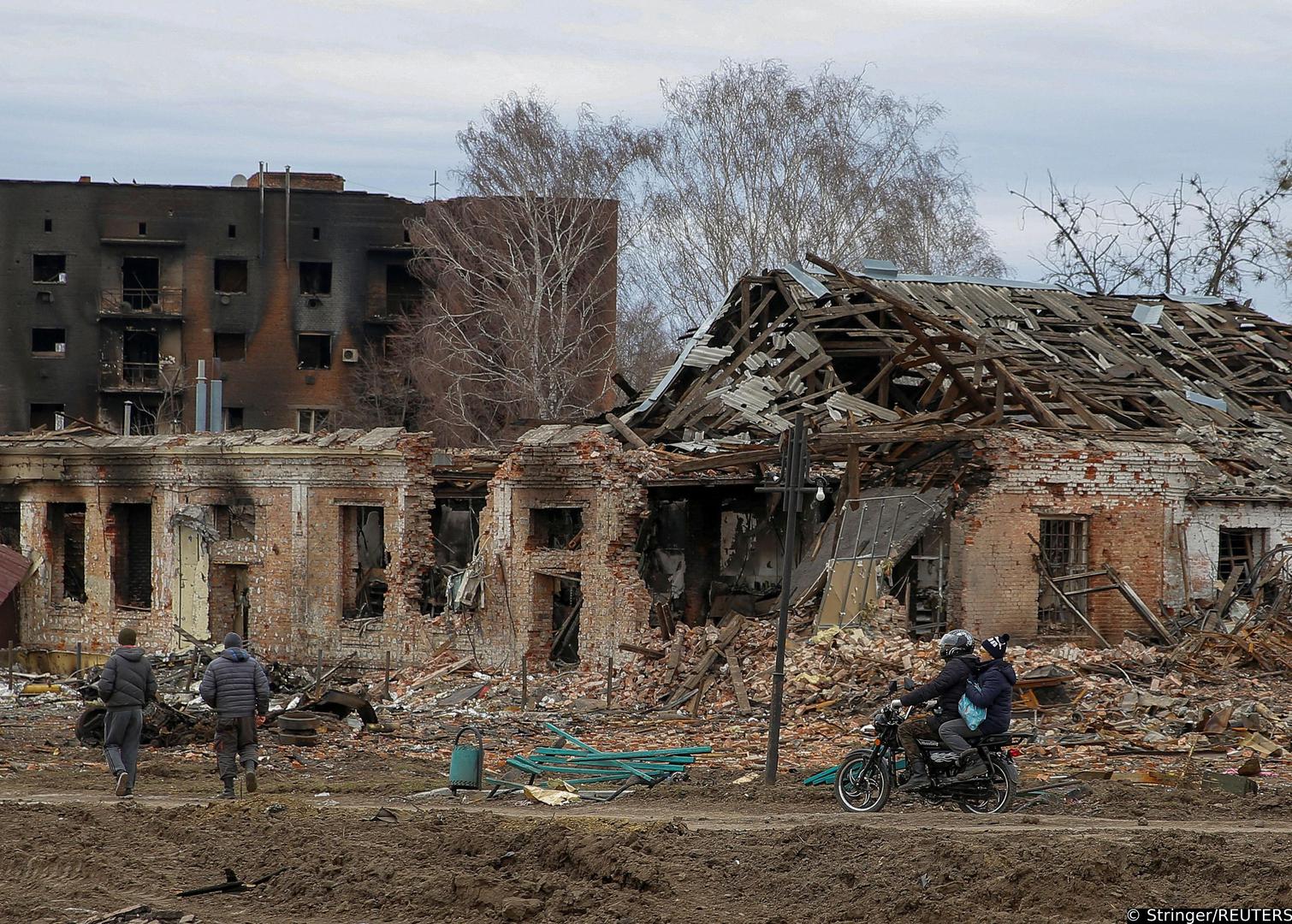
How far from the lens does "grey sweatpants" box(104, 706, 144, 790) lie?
14.8 metres

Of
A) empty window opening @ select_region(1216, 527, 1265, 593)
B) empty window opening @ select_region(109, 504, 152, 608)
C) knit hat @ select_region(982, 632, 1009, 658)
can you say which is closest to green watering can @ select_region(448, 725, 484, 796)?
knit hat @ select_region(982, 632, 1009, 658)

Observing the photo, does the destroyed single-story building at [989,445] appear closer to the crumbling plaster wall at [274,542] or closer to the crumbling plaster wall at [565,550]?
the crumbling plaster wall at [565,550]

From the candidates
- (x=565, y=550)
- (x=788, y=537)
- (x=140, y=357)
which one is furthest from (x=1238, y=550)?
(x=140, y=357)

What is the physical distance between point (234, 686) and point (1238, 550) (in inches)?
644

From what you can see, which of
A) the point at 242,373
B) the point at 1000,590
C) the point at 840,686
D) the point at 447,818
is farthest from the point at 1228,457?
the point at 242,373

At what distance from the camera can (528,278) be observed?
44719 millimetres

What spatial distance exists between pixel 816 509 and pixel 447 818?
12.5m

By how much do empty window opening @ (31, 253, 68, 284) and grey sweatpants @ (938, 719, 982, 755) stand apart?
47.7 meters

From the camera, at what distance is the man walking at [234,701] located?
49.3 ft

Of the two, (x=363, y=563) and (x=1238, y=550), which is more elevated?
(x=1238, y=550)

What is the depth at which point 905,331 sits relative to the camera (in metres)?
27.1

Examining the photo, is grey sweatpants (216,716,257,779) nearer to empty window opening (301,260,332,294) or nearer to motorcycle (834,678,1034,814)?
motorcycle (834,678,1034,814)

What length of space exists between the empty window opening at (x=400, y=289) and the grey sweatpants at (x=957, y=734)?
44453mm

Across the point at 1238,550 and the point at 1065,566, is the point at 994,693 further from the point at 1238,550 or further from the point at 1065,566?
the point at 1238,550
